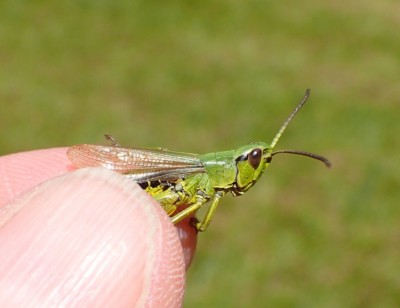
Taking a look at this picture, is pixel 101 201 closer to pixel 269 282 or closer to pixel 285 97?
pixel 269 282

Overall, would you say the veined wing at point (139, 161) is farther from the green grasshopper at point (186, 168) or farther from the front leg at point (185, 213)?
the front leg at point (185, 213)

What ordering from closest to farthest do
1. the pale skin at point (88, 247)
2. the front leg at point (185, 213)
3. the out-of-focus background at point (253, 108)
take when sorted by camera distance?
1. the pale skin at point (88, 247)
2. the front leg at point (185, 213)
3. the out-of-focus background at point (253, 108)

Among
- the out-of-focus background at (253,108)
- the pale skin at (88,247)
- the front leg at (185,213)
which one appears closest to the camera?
the pale skin at (88,247)

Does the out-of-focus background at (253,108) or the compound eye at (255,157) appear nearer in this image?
the compound eye at (255,157)

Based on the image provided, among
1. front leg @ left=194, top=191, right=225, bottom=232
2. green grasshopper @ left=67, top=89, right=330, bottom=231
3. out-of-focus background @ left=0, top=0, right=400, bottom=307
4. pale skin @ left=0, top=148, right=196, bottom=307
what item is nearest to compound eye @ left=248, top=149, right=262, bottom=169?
green grasshopper @ left=67, top=89, right=330, bottom=231

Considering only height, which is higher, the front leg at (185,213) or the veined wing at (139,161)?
the veined wing at (139,161)

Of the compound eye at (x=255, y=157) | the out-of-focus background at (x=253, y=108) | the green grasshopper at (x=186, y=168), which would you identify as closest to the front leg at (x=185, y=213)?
the green grasshopper at (x=186, y=168)

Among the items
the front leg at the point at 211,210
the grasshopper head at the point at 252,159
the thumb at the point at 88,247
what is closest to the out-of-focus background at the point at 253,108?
the front leg at the point at 211,210

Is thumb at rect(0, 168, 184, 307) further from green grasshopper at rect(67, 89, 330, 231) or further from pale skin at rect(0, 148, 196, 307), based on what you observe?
green grasshopper at rect(67, 89, 330, 231)
